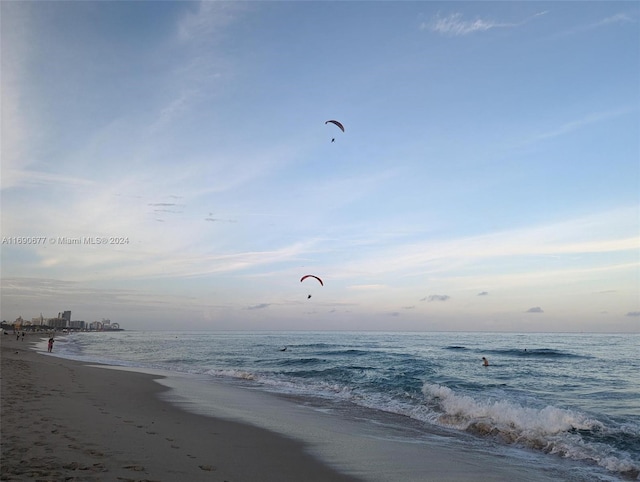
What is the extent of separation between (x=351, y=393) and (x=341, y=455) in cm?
1065

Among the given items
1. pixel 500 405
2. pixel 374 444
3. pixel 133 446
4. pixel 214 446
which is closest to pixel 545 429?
pixel 500 405

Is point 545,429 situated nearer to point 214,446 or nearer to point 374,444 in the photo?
point 374,444

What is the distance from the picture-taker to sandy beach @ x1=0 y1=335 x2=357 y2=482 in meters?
6.06

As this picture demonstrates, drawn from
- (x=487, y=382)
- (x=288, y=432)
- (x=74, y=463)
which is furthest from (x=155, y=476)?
(x=487, y=382)

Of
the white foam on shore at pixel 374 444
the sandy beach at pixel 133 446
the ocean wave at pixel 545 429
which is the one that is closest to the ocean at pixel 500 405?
the ocean wave at pixel 545 429

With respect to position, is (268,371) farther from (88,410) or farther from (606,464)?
(606,464)

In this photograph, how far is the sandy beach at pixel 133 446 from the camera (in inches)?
239

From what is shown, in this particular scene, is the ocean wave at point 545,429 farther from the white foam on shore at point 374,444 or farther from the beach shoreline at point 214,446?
the beach shoreline at point 214,446

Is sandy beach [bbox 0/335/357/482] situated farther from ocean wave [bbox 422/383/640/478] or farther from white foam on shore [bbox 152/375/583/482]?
ocean wave [bbox 422/383/640/478]

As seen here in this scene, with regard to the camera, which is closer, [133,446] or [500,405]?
[133,446]

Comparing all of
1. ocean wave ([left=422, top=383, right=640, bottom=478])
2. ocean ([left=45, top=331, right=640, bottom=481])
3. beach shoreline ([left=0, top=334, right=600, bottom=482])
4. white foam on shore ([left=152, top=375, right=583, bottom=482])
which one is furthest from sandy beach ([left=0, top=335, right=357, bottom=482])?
ocean wave ([left=422, top=383, right=640, bottom=478])

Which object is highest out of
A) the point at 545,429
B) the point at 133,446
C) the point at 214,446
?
the point at 133,446

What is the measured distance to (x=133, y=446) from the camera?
24.5 ft

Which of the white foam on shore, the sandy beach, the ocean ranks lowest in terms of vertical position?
the ocean
